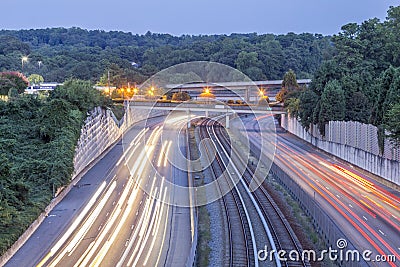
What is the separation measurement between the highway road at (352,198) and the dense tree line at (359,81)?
16.6ft

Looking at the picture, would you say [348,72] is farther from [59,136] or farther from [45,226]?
[45,226]

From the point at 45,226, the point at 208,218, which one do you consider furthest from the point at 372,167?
the point at 45,226

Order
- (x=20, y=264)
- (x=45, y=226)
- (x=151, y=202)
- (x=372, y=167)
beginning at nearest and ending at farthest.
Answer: (x=20, y=264)
(x=45, y=226)
(x=151, y=202)
(x=372, y=167)

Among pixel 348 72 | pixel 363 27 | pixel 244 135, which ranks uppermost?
pixel 363 27

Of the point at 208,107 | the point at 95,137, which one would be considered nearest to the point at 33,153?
the point at 95,137

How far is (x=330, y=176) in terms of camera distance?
53844mm

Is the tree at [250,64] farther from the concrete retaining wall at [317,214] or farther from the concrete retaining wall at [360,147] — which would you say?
the concrete retaining wall at [317,214]

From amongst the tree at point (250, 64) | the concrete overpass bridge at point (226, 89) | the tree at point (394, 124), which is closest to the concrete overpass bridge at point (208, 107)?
the concrete overpass bridge at point (226, 89)

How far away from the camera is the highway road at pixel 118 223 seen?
101ft

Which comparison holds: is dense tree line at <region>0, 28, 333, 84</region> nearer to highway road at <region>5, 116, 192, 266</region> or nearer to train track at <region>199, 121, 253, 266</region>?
highway road at <region>5, 116, 192, 266</region>

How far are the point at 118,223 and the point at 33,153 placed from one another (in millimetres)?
17054

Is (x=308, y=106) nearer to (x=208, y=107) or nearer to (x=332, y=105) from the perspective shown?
(x=332, y=105)

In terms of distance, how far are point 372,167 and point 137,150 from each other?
108 feet

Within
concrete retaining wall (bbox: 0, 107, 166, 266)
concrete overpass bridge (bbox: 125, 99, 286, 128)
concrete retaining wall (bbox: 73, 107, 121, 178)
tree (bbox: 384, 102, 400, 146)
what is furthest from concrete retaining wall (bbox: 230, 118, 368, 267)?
concrete overpass bridge (bbox: 125, 99, 286, 128)
